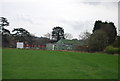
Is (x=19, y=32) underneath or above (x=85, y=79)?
above

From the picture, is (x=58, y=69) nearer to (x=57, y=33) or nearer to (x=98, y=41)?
(x=98, y=41)

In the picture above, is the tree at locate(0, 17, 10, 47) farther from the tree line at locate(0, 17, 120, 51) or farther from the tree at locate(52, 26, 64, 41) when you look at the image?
the tree at locate(52, 26, 64, 41)

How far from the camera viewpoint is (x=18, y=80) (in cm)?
698

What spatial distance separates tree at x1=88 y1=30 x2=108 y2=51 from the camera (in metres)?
37.5

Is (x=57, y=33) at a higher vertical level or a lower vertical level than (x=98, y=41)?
higher

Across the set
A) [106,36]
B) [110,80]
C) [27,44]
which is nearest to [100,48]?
[106,36]

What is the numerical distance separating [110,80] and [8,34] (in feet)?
163

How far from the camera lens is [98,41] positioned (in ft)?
123

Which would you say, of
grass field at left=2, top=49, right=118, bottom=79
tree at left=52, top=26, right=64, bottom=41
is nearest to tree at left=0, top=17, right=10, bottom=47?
tree at left=52, top=26, right=64, bottom=41

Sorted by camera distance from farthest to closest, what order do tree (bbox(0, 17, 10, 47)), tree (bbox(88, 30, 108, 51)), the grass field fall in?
1. tree (bbox(0, 17, 10, 47))
2. tree (bbox(88, 30, 108, 51))
3. the grass field

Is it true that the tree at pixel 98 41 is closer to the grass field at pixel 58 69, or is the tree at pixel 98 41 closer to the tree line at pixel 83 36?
the tree line at pixel 83 36

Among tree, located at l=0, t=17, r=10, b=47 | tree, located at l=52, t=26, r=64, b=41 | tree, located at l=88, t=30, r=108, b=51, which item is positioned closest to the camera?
tree, located at l=88, t=30, r=108, b=51

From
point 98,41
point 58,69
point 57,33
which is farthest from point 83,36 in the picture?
point 58,69

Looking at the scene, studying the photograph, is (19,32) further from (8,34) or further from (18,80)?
(18,80)
